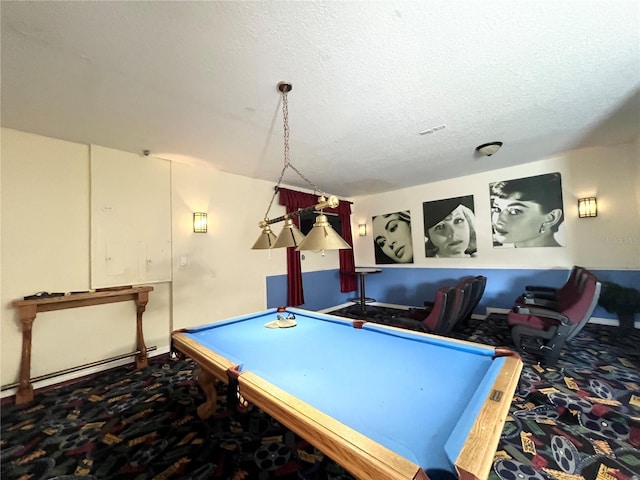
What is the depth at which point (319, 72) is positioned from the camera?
5.66ft

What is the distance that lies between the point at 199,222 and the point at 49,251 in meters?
1.47

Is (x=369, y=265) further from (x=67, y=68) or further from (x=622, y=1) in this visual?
(x=67, y=68)

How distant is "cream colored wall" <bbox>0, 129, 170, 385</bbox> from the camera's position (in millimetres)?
2344

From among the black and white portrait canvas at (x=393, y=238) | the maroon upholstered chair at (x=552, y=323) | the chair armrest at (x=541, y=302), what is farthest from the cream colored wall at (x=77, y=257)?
the chair armrest at (x=541, y=302)

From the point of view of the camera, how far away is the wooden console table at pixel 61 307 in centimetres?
225

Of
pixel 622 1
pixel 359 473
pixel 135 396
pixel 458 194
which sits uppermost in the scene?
pixel 622 1

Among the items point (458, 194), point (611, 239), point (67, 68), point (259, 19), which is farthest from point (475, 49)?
point (611, 239)

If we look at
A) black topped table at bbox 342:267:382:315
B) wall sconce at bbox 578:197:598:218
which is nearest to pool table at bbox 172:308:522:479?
black topped table at bbox 342:267:382:315

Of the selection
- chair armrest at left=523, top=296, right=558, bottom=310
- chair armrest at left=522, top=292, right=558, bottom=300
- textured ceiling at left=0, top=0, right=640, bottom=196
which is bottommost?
chair armrest at left=523, top=296, right=558, bottom=310

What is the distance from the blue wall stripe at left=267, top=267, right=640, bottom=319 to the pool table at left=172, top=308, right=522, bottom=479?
8.82 feet

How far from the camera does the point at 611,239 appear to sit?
3.40 meters

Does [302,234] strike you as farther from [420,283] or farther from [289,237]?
[420,283]

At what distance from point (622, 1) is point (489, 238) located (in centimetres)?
349

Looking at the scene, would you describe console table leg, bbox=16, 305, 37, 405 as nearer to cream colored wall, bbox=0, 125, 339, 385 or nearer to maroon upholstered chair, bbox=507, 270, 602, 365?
cream colored wall, bbox=0, 125, 339, 385
